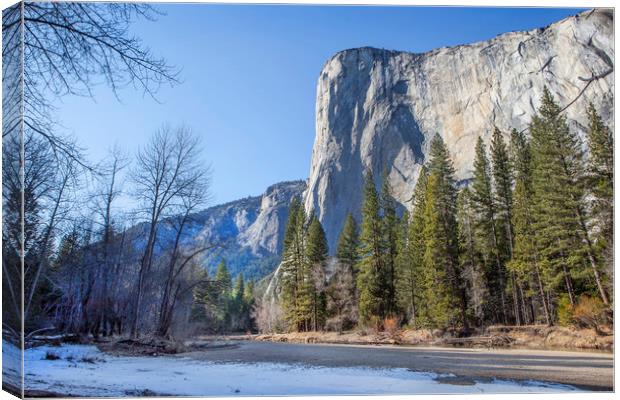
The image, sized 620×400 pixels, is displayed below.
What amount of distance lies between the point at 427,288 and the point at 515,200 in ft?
17.1

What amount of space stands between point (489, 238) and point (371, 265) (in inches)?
249

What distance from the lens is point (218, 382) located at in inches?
205

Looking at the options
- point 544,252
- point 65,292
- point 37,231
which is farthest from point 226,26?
point 544,252

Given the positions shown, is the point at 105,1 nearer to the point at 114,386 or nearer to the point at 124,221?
the point at 114,386

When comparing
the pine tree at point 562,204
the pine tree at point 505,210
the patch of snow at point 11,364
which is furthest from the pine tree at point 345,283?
the patch of snow at point 11,364

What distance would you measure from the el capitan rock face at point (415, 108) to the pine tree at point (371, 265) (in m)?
3.94

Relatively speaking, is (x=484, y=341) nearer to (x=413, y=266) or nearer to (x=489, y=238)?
(x=489, y=238)

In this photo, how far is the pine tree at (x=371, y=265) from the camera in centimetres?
2266

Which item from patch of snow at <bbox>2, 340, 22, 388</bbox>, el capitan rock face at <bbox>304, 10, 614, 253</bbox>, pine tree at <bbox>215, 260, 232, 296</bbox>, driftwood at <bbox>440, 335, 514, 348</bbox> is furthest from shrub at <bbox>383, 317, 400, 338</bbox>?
patch of snow at <bbox>2, 340, 22, 388</bbox>

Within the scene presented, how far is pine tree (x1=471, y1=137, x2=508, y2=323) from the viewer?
18000mm

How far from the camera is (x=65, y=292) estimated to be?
775 centimetres

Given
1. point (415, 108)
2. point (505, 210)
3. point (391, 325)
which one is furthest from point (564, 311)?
point (415, 108)

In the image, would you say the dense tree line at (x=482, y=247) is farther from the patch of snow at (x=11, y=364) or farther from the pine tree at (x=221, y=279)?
the patch of snow at (x=11, y=364)

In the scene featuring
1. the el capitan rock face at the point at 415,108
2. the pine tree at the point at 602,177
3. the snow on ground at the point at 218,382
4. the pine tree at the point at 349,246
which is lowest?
the snow on ground at the point at 218,382
